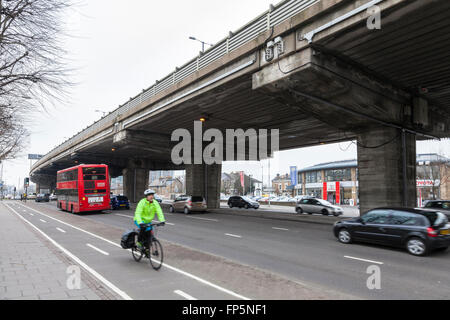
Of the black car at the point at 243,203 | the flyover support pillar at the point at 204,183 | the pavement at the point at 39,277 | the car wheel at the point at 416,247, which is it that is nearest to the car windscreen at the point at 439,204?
the car wheel at the point at 416,247

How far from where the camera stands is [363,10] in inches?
363

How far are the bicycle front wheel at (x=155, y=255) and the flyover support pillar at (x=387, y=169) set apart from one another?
12.0 m

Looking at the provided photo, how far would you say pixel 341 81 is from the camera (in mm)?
12297

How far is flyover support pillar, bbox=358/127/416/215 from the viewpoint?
48.8 feet

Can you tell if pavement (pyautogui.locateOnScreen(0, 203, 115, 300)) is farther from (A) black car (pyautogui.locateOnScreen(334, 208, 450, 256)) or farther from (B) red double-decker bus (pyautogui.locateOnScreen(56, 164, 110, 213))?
(B) red double-decker bus (pyautogui.locateOnScreen(56, 164, 110, 213))

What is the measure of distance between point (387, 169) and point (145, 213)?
40.7 ft

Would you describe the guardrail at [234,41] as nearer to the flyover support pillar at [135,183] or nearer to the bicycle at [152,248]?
the bicycle at [152,248]

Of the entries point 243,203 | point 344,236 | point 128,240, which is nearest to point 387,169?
point 344,236

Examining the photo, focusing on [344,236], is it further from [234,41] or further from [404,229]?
[234,41]

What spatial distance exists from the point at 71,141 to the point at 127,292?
44.4m

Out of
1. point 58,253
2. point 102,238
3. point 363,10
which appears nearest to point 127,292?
point 58,253

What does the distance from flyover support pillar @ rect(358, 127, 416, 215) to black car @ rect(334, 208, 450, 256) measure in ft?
16.8

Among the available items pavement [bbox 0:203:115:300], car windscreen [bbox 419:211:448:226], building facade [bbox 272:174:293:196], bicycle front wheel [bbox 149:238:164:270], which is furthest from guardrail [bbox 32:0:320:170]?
building facade [bbox 272:174:293:196]

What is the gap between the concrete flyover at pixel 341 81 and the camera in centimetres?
1004
